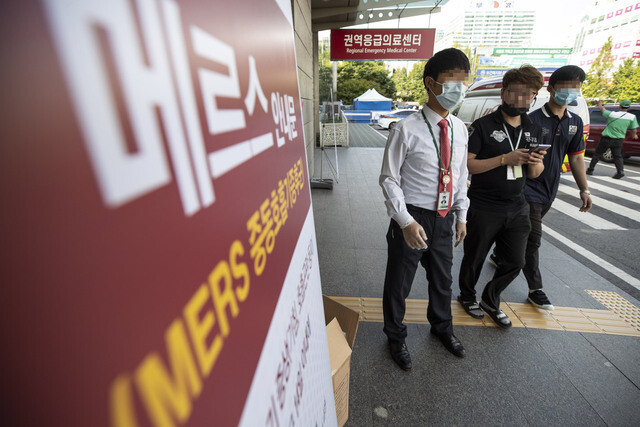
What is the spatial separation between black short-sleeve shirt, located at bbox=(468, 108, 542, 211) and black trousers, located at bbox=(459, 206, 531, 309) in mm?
76

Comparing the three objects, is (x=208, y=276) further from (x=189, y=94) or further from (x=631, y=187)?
(x=631, y=187)

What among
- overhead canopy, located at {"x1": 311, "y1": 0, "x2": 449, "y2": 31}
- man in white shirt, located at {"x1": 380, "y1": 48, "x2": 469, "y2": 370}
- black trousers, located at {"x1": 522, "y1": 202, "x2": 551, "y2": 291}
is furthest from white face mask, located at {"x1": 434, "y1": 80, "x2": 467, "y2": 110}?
overhead canopy, located at {"x1": 311, "y1": 0, "x2": 449, "y2": 31}

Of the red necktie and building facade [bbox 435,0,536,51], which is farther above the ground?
building facade [bbox 435,0,536,51]

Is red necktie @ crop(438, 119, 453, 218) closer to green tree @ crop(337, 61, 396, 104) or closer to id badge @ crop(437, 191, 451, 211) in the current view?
id badge @ crop(437, 191, 451, 211)

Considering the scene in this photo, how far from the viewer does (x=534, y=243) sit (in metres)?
2.65

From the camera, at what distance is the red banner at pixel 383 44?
788 cm

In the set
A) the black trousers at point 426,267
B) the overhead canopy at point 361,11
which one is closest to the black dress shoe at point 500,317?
the black trousers at point 426,267

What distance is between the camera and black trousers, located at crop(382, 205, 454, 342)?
6.33 ft

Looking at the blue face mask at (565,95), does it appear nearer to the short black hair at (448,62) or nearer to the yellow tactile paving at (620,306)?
the short black hair at (448,62)

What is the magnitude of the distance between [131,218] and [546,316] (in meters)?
3.29

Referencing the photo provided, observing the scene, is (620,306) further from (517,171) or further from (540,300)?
(517,171)

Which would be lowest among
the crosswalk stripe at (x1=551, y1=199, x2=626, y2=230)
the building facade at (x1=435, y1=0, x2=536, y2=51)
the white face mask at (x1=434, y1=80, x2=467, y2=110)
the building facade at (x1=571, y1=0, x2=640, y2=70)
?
the crosswalk stripe at (x1=551, y1=199, x2=626, y2=230)

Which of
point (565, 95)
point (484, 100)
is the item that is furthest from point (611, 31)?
point (565, 95)

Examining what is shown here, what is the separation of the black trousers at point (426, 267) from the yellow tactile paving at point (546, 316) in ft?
1.39
